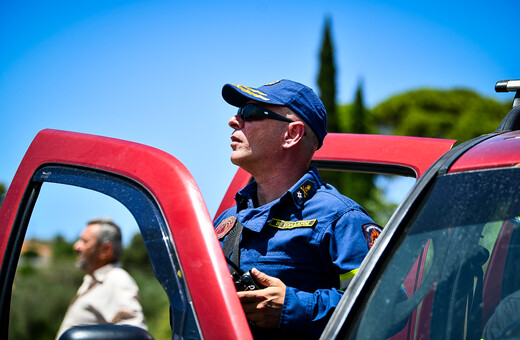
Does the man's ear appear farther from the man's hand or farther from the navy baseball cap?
the man's hand

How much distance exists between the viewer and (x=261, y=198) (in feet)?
7.69

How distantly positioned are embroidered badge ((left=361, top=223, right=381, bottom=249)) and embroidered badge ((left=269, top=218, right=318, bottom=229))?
0.54 feet

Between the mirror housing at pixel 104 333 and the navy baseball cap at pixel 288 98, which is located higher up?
the navy baseball cap at pixel 288 98

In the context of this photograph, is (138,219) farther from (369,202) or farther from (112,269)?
(369,202)

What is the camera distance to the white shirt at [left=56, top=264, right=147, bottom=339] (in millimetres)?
1479

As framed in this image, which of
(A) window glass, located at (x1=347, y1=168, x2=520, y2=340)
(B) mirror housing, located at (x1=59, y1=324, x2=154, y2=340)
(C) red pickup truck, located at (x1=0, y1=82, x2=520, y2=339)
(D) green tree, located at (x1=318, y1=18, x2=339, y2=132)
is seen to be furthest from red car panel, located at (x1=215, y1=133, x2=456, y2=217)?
(D) green tree, located at (x1=318, y1=18, x2=339, y2=132)

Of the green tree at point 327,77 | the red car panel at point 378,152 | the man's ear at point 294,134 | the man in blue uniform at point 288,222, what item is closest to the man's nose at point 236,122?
the man in blue uniform at point 288,222

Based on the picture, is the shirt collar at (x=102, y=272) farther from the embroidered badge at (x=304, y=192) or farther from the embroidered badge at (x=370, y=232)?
the embroidered badge at (x=370, y=232)

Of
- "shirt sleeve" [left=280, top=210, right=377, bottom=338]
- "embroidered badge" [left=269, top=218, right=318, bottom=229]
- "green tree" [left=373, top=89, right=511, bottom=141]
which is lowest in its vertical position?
"shirt sleeve" [left=280, top=210, right=377, bottom=338]

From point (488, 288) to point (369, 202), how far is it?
15.6m

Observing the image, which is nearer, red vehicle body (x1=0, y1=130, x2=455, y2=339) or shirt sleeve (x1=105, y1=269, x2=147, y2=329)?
red vehicle body (x1=0, y1=130, x2=455, y2=339)

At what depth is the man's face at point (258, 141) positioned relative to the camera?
2268mm

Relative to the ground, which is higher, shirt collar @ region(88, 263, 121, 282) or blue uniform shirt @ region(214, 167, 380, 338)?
shirt collar @ region(88, 263, 121, 282)

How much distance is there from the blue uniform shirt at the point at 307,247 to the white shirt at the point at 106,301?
411 mm
